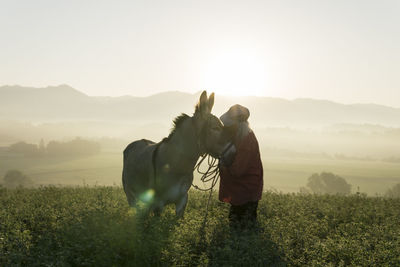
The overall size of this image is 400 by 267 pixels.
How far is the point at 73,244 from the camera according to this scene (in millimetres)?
5391

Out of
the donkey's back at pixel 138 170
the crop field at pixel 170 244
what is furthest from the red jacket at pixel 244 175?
the donkey's back at pixel 138 170

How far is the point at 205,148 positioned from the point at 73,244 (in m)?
2.92

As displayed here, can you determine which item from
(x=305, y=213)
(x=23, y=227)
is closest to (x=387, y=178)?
(x=305, y=213)

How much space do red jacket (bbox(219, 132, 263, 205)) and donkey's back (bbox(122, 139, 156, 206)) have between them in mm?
1693

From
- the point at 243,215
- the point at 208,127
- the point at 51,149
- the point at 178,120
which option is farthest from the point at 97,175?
the point at 208,127

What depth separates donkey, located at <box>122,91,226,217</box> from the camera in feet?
20.3

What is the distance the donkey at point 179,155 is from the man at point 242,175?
101cm

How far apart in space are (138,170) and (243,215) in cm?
276

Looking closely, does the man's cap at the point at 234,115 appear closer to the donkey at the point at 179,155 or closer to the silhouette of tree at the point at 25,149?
the donkey at the point at 179,155

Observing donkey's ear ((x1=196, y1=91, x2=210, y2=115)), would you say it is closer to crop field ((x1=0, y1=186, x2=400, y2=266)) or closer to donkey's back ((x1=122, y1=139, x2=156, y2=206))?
donkey's back ((x1=122, y1=139, x2=156, y2=206))

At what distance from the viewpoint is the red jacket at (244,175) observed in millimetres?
7344

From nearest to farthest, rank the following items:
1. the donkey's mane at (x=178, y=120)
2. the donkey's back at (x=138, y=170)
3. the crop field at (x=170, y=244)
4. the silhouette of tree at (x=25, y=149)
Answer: the crop field at (x=170, y=244), the donkey's mane at (x=178, y=120), the donkey's back at (x=138, y=170), the silhouette of tree at (x=25, y=149)

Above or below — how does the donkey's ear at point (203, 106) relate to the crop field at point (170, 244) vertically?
above

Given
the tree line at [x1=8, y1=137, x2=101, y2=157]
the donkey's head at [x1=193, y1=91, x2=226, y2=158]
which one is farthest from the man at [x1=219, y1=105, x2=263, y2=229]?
the tree line at [x1=8, y1=137, x2=101, y2=157]
